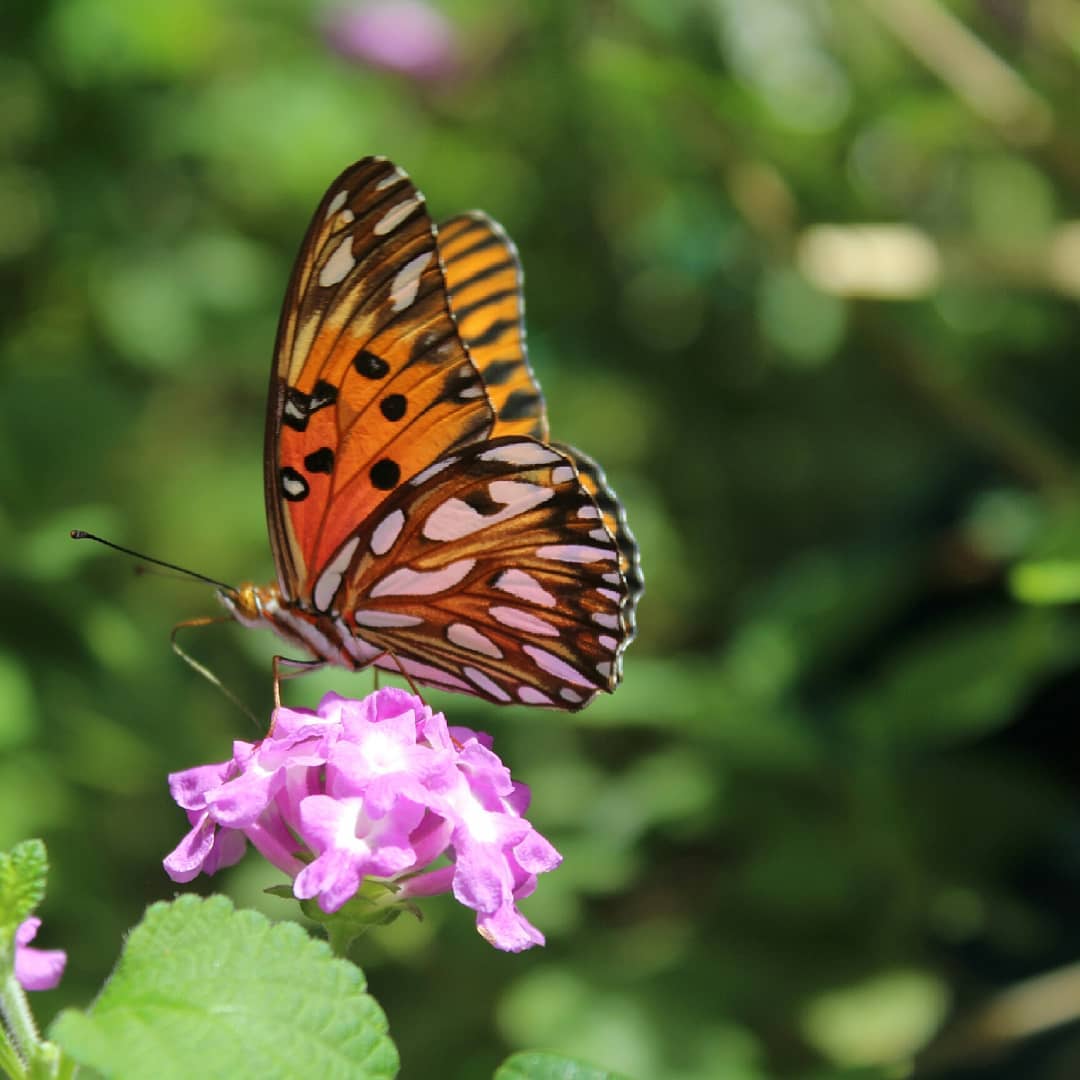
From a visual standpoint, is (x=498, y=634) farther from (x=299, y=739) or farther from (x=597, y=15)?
(x=597, y=15)

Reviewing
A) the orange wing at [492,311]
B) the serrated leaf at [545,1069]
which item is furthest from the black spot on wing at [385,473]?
the serrated leaf at [545,1069]

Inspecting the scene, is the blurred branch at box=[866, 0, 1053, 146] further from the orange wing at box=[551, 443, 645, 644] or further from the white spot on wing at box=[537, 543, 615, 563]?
the white spot on wing at box=[537, 543, 615, 563]

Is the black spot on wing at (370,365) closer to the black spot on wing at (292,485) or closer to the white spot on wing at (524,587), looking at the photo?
the black spot on wing at (292,485)

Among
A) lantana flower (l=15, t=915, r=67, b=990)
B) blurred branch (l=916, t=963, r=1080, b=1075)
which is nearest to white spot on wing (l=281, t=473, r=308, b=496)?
lantana flower (l=15, t=915, r=67, b=990)

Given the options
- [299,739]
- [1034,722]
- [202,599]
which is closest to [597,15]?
[202,599]

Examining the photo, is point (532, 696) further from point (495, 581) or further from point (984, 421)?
point (984, 421)

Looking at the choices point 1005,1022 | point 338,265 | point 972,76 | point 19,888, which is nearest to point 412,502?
point 338,265
